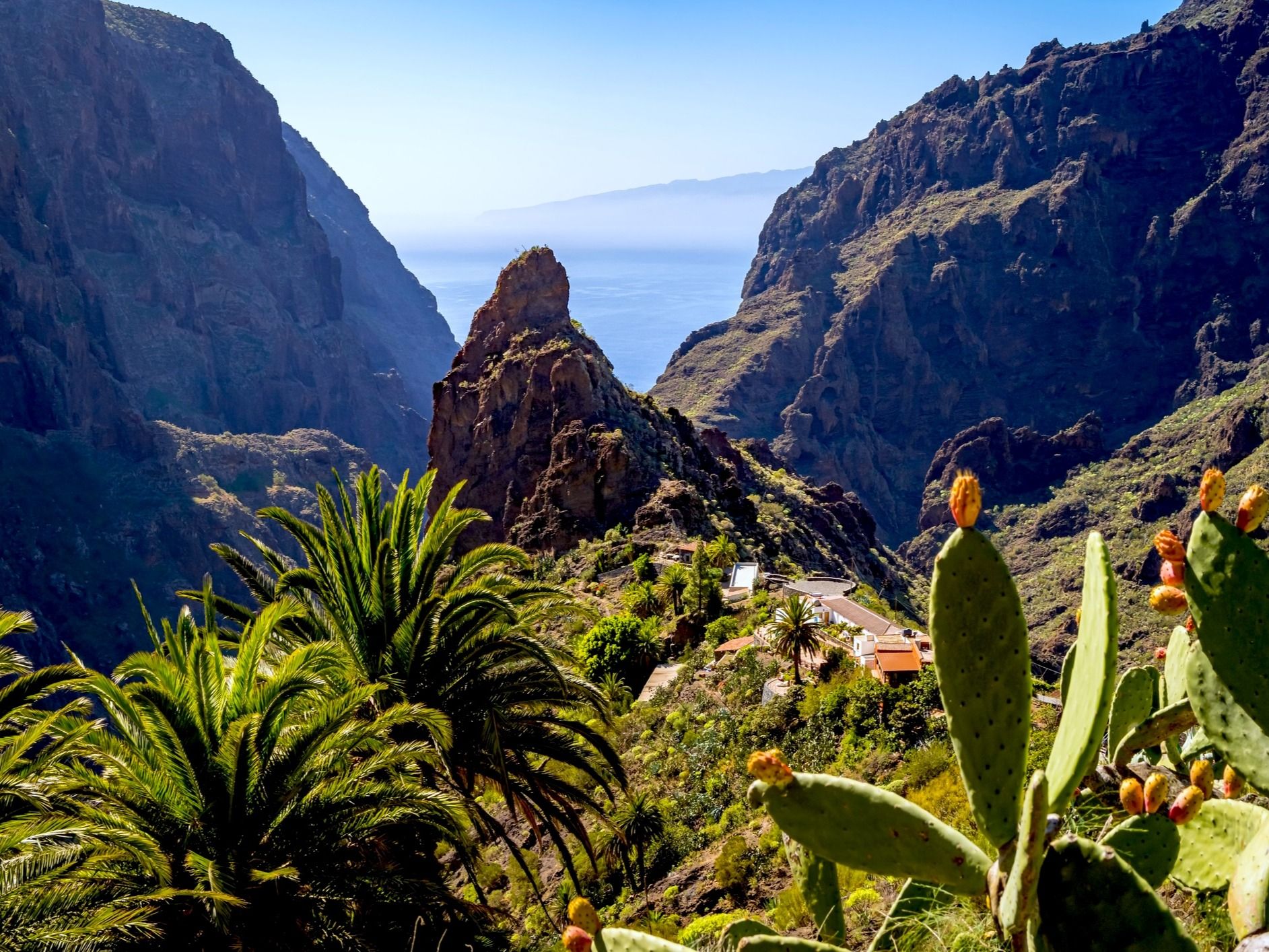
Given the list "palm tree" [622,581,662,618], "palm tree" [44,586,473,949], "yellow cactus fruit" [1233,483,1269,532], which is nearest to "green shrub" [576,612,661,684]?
"palm tree" [622,581,662,618]

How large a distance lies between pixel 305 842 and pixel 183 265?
533ft

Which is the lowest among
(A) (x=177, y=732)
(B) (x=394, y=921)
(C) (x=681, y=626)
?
(C) (x=681, y=626)

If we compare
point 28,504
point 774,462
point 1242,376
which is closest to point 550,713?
point 774,462

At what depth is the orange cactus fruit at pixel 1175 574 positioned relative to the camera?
3729 millimetres

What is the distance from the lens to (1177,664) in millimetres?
5113

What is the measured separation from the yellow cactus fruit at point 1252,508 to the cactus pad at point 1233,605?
1.8 inches

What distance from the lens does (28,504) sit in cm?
9012

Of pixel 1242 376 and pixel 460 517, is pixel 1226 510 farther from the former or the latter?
pixel 1242 376

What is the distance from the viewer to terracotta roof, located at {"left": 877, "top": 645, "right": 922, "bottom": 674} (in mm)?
16062

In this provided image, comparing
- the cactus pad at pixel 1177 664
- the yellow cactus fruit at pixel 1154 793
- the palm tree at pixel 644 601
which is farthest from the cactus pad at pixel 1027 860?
the palm tree at pixel 644 601

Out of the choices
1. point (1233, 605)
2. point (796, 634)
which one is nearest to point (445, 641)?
point (1233, 605)

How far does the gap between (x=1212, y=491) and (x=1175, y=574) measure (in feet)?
1.45

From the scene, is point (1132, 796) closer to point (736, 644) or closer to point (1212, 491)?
point (1212, 491)

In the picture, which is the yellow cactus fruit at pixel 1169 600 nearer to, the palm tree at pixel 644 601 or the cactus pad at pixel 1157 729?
the cactus pad at pixel 1157 729
